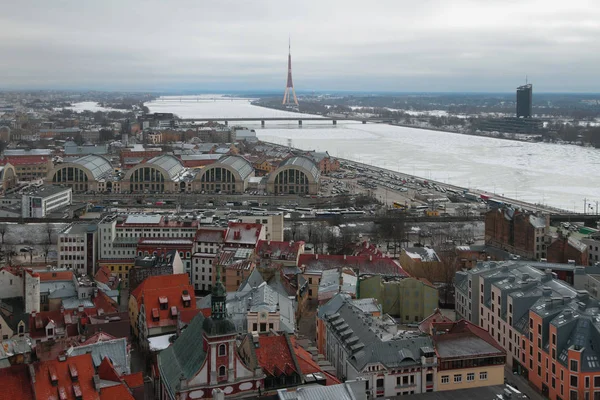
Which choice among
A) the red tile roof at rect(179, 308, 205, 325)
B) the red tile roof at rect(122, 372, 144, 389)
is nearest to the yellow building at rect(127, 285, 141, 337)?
the red tile roof at rect(179, 308, 205, 325)

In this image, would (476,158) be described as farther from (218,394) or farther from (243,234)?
(218,394)

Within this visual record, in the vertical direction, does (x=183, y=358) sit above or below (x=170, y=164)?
below

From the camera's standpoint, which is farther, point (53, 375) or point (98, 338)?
point (98, 338)

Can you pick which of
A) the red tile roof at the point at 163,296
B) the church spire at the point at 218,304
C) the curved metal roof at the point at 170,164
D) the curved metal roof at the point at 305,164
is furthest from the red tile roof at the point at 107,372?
the curved metal roof at the point at 170,164

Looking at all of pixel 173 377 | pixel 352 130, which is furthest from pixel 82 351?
pixel 352 130

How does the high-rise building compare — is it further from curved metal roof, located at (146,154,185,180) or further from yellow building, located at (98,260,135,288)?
yellow building, located at (98,260,135,288)

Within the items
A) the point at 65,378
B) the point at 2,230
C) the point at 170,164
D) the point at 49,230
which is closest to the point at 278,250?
the point at 65,378

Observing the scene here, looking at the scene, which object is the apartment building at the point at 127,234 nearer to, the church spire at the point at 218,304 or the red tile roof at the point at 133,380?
the red tile roof at the point at 133,380
